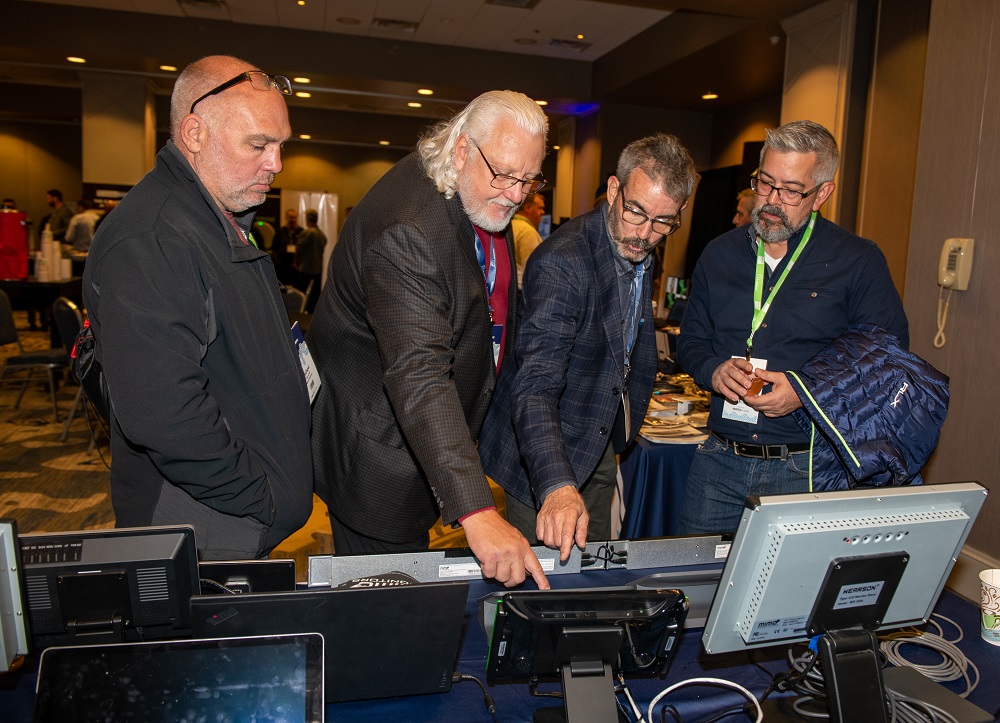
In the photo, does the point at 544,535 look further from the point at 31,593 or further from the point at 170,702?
the point at 31,593

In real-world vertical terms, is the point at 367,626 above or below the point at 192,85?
below

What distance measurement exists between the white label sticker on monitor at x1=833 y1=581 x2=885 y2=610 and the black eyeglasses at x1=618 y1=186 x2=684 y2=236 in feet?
3.12

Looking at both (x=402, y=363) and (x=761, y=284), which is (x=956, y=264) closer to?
(x=761, y=284)

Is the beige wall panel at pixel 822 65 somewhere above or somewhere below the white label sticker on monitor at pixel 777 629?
above

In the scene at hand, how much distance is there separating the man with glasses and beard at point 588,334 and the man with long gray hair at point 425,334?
0.40ft

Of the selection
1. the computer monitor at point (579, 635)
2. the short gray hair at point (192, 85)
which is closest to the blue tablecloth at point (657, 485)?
the computer monitor at point (579, 635)

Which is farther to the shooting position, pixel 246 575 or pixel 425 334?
pixel 425 334

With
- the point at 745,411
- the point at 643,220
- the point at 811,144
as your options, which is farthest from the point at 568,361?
the point at 811,144

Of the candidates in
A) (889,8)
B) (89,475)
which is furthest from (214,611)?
(889,8)

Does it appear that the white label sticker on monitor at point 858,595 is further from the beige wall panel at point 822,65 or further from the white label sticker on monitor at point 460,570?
the beige wall panel at point 822,65

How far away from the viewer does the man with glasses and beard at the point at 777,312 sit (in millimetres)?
1896

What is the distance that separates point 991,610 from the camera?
4.45ft

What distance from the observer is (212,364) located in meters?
1.45

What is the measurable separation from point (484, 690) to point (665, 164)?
1.22 meters
